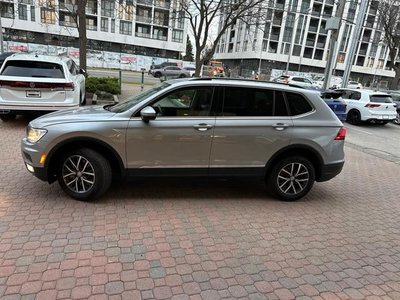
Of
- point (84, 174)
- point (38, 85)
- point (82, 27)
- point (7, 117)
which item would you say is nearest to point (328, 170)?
point (84, 174)

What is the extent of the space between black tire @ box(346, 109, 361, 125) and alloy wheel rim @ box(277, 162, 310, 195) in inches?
448

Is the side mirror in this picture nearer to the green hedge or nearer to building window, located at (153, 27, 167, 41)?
the green hedge

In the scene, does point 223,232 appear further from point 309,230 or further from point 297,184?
point 297,184

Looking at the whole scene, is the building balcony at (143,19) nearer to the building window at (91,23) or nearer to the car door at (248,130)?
the building window at (91,23)

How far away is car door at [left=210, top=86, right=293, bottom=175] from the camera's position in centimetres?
453

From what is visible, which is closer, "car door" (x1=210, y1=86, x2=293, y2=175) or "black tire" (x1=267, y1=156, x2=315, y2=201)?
"car door" (x1=210, y1=86, x2=293, y2=175)

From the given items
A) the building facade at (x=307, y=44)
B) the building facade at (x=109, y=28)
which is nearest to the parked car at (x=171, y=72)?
the building facade at (x=109, y=28)

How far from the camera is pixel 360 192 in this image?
5.80m

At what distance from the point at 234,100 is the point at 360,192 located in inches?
115

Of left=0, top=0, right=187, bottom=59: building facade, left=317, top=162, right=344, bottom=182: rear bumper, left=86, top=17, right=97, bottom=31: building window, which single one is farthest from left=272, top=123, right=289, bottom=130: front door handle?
left=86, top=17, right=97, bottom=31: building window

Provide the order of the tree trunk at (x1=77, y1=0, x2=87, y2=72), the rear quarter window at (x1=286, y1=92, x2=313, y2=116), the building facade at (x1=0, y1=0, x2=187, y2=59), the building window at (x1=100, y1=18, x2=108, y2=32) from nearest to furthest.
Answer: the rear quarter window at (x1=286, y1=92, x2=313, y2=116) → the tree trunk at (x1=77, y1=0, x2=87, y2=72) → the building facade at (x1=0, y1=0, x2=187, y2=59) → the building window at (x1=100, y1=18, x2=108, y2=32)

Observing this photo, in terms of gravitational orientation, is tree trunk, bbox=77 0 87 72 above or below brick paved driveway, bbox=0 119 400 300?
above

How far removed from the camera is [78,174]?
4312 millimetres

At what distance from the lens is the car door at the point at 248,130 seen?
14.9 ft
